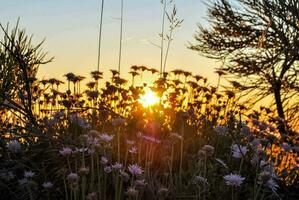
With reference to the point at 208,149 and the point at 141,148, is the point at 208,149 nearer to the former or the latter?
the point at 208,149

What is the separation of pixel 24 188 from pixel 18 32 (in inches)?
44.7

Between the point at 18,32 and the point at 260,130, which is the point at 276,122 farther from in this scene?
the point at 18,32

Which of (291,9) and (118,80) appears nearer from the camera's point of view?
(291,9)

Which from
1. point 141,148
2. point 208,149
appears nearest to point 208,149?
point 208,149

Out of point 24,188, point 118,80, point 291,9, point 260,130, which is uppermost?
point 291,9

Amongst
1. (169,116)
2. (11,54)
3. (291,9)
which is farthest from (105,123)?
(291,9)

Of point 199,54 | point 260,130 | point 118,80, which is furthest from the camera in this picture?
point 199,54

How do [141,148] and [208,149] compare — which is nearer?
[208,149]

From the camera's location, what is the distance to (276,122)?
640cm

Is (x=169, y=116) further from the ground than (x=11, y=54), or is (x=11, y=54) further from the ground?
(x=11, y=54)

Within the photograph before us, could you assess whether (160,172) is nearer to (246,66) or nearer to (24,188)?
(24,188)

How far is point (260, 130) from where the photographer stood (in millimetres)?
5617

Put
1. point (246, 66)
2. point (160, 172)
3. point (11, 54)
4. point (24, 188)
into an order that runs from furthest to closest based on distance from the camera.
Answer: point (246, 66)
point (160, 172)
point (11, 54)
point (24, 188)

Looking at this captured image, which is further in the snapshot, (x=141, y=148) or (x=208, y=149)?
(x=141, y=148)
